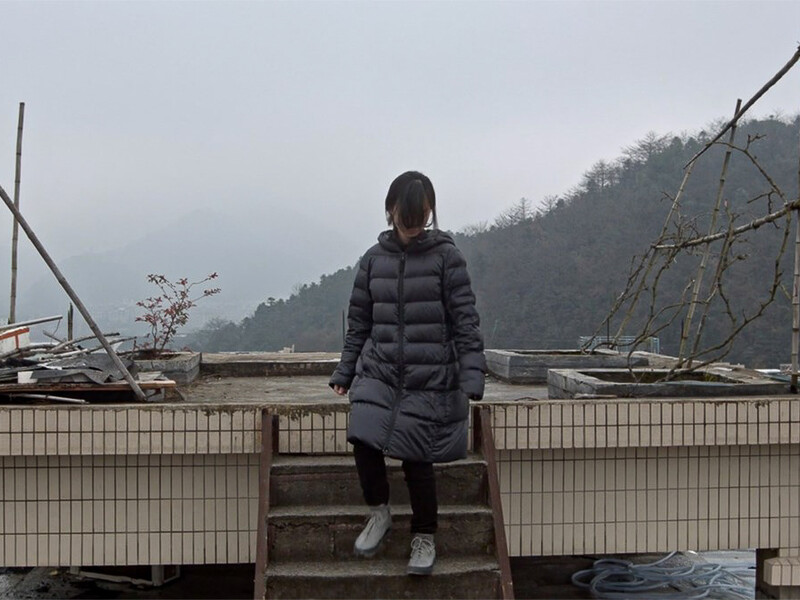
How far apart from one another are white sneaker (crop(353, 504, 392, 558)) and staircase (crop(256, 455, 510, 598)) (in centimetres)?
6

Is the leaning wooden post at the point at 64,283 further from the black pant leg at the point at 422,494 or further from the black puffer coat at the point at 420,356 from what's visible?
the black pant leg at the point at 422,494

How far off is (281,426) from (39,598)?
2675 millimetres

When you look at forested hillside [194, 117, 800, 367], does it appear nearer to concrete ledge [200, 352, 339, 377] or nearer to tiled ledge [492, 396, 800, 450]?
concrete ledge [200, 352, 339, 377]

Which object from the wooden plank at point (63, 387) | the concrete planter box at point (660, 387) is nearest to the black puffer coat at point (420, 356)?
the concrete planter box at point (660, 387)

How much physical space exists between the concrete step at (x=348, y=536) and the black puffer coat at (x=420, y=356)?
0.44 meters

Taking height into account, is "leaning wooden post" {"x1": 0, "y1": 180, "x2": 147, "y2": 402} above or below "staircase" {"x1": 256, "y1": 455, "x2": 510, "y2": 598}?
above

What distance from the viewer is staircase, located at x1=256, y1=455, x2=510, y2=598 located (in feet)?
11.6

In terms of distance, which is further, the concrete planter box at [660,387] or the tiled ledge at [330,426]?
the concrete planter box at [660,387]

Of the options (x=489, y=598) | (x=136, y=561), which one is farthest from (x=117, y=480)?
(x=489, y=598)

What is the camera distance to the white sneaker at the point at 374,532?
12.1 feet

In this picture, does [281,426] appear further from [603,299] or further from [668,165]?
[668,165]

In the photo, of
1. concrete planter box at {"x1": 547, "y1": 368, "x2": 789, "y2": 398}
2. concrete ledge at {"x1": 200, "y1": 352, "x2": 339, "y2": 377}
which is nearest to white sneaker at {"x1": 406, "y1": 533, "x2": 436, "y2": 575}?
concrete planter box at {"x1": 547, "y1": 368, "x2": 789, "y2": 398}

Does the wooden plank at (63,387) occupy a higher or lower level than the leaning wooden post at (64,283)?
lower

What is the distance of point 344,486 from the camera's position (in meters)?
4.09
